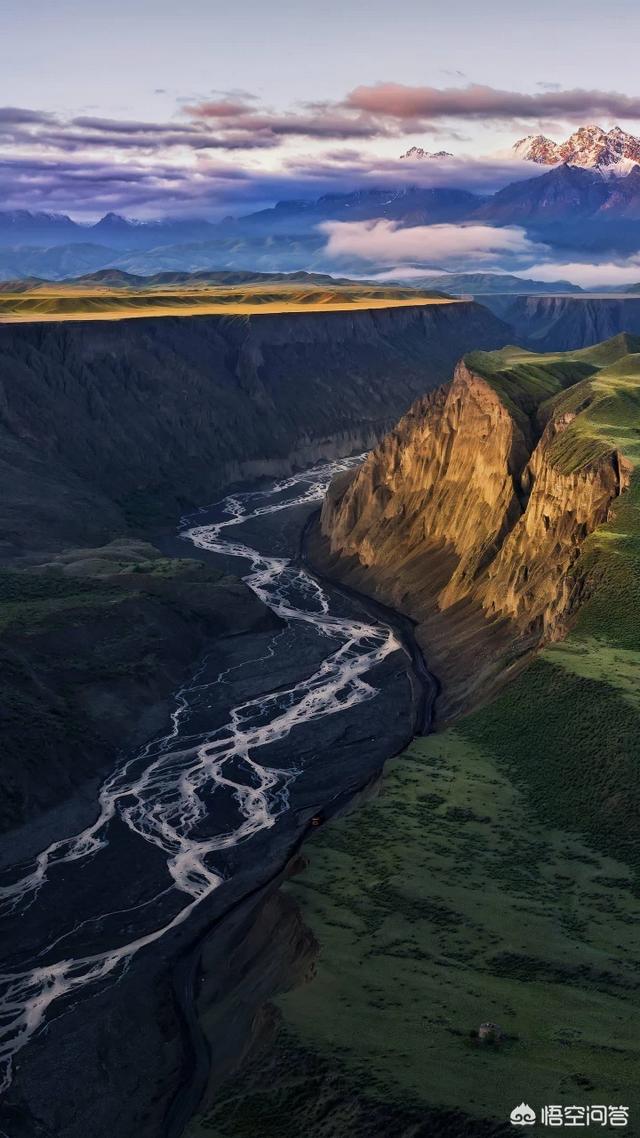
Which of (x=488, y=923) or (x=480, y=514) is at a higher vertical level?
(x=480, y=514)

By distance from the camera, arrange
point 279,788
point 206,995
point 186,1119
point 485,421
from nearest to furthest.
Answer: point 186,1119 → point 206,995 → point 279,788 → point 485,421

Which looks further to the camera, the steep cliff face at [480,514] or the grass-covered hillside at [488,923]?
the steep cliff face at [480,514]

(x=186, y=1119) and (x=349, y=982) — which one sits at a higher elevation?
(x=349, y=982)

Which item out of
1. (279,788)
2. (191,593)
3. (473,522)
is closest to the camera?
(279,788)

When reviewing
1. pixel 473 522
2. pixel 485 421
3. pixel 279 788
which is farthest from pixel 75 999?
pixel 485 421

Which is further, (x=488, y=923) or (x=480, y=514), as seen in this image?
(x=480, y=514)

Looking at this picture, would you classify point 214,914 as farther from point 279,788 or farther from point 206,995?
point 279,788
